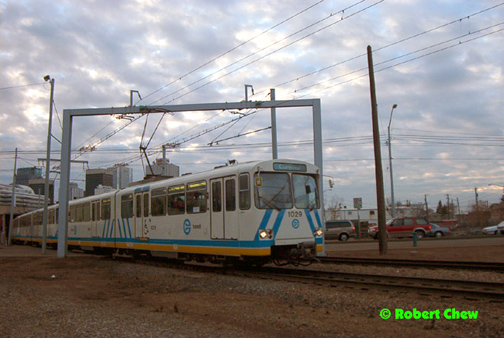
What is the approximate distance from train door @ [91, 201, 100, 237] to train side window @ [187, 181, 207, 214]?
8746mm

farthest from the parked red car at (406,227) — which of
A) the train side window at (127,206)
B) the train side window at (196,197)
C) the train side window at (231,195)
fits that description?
the train side window at (231,195)

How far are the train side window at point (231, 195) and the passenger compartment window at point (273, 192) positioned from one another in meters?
0.78

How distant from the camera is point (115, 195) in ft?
61.4

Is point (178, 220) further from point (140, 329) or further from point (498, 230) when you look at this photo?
point (498, 230)

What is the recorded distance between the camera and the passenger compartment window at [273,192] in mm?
11289

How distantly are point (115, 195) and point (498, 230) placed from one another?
35.0 meters

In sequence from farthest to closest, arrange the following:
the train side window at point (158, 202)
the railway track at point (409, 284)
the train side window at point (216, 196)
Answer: the train side window at point (158, 202)
the train side window at point (216, 196)
the railway track at point (409, 284)

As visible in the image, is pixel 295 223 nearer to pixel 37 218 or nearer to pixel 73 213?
pixel 73 213

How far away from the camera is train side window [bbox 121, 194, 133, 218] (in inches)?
679

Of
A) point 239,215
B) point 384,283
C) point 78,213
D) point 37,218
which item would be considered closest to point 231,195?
point 239,215

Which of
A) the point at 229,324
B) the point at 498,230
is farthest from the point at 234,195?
the point at 498,230

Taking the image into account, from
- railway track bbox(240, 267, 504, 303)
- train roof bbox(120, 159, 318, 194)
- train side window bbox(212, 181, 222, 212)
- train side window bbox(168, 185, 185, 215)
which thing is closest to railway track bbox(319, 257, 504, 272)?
railway track bbox(240, 267, 504, 303)

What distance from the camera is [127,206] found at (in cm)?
1753

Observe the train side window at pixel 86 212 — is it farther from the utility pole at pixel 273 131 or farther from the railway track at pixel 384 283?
the railway track at pixel 384 283
